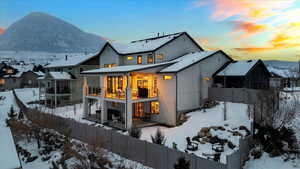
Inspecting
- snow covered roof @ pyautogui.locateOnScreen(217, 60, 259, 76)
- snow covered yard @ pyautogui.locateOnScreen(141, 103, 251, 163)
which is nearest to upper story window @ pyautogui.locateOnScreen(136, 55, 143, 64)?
snow covered roof @ pyautogui.locateOnScreen(217, 60, 259, 76)

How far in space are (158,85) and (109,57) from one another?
11503mm

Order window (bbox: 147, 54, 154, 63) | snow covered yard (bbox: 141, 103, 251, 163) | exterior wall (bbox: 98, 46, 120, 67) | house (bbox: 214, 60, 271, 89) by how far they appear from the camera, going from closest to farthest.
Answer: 1. snow covered yard (bbox: 141, 103, 251, 163)
2. house (bbox: 214, 60, 271, 89)
3. window (bbox: 147, 54, 154, 63)
4. exterior wall (bbox: 98, 46, 120, 67)

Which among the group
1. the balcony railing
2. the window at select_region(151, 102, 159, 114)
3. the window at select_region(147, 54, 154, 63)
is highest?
the window at select_region(147, 54, 154, 63)

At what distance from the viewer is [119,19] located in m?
47.6

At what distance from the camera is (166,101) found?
836 inches

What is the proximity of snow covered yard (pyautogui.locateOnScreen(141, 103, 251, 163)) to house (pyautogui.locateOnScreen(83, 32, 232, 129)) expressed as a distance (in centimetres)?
167

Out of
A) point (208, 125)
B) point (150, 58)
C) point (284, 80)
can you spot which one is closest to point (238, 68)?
point (150, 58)

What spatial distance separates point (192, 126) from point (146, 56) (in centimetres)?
1131

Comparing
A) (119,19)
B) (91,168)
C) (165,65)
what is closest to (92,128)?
(91,168)

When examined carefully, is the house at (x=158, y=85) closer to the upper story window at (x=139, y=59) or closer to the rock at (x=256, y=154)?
the upper story window at (x=139, y=59)

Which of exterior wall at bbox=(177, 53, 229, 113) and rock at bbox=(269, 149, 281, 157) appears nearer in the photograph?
rock at bbox=(269, 149, 281, 157)

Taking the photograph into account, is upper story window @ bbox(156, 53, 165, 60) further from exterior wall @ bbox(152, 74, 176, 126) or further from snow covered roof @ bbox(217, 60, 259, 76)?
snow covered roof @ bbox(217, 60, 259, 76)

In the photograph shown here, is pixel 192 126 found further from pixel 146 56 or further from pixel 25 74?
pixel 25 74

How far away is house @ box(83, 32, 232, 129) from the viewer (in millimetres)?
20578
